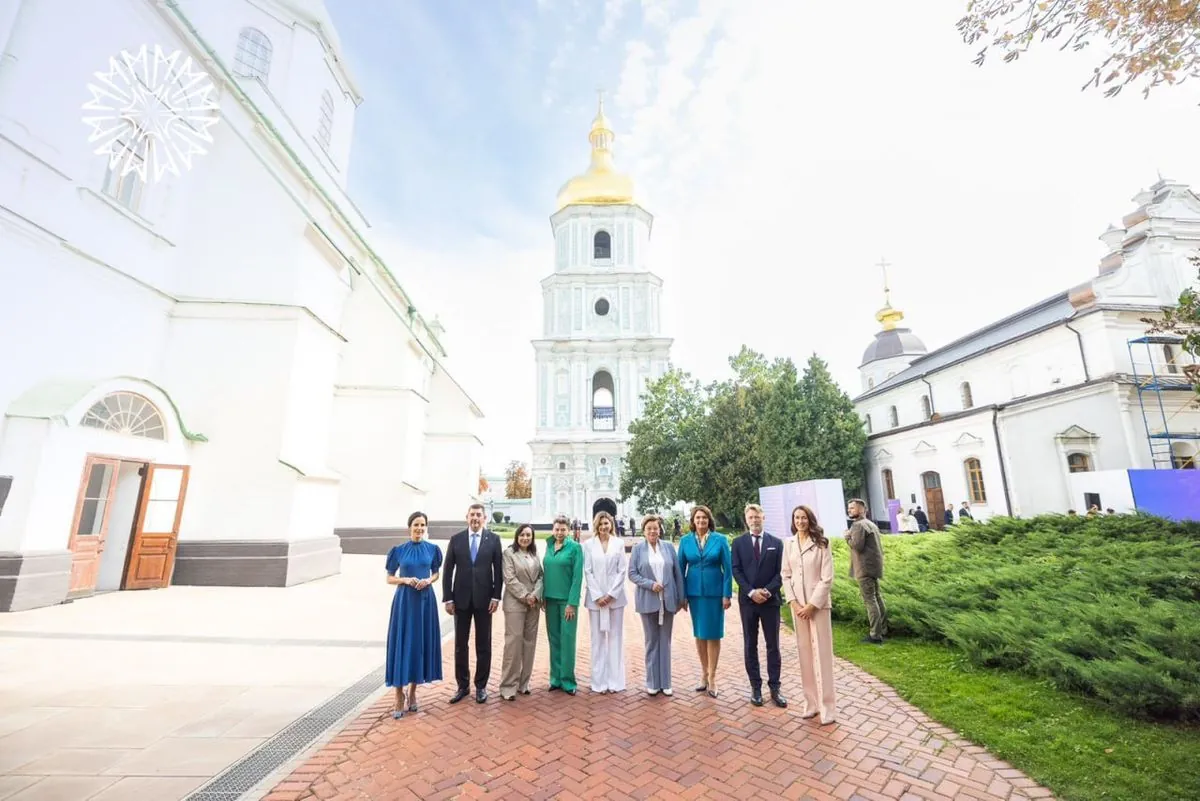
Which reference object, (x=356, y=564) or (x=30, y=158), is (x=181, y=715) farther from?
(x=356, y=564)

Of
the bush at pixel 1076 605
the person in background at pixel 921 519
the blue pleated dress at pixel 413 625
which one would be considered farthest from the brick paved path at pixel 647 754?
the person in background at pixel 921 519

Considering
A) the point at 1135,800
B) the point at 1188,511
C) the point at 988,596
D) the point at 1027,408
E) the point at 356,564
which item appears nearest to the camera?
the point at 1135,800

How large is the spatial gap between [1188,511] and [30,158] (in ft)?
85.6

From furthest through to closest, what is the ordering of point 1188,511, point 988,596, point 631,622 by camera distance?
1. point 1188,511
2. point 631,622
3. point 988,596

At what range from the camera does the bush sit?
4336 mm

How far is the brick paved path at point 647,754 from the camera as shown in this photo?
355cm

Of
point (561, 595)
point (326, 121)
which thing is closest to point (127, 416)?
point (561, 595)

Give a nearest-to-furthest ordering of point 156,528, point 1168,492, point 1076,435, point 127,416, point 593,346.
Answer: point 127,416 < point 156,528 < point 1168,492 < point 1076,435 < point 593,346

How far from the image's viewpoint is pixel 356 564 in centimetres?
1530

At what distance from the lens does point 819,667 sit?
15.8 ft

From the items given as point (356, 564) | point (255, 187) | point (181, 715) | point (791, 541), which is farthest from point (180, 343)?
point (791, 541)

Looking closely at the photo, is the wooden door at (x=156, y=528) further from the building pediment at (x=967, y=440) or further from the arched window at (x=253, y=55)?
the building pediment at (x=967, y=440)

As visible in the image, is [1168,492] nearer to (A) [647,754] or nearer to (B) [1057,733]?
(B) [1057,733]

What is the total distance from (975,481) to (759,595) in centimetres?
2367
